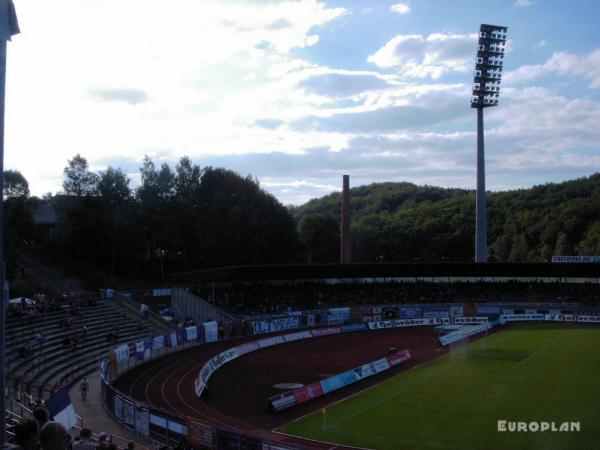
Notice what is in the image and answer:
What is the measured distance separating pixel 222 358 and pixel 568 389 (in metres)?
21.2

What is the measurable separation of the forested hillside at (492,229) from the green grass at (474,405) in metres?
71.2

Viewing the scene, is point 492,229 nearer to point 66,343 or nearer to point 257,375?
point 257,375

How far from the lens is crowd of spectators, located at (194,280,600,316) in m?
66.2

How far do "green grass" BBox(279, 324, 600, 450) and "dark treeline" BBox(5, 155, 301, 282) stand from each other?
4181 centimetres

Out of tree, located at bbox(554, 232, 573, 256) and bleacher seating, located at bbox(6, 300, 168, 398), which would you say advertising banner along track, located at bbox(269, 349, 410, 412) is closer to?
bleacher seating, located at bbox(6, 300, 168, 398)

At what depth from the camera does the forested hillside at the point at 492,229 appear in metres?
110

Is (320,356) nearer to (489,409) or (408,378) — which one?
(408,378)

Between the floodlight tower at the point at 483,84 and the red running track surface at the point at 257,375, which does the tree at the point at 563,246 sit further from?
the red running track surface at the point at 257,375

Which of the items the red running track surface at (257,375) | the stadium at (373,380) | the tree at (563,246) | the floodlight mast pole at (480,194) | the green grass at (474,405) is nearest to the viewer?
the green grass at (474,405)

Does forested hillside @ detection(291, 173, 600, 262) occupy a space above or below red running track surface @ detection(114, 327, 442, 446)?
above

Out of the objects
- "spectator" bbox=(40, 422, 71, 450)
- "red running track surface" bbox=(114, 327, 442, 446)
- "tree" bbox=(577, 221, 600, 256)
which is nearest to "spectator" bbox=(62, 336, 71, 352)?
"red running track surface" bbox=(114, 327, 442, 446)

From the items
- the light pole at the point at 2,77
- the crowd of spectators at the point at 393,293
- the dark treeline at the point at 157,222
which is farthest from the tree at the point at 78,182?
the light pole at the point at 2,77

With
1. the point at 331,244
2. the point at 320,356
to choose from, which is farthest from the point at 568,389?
the point at 331,244

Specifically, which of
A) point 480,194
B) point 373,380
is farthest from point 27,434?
point 480,194
